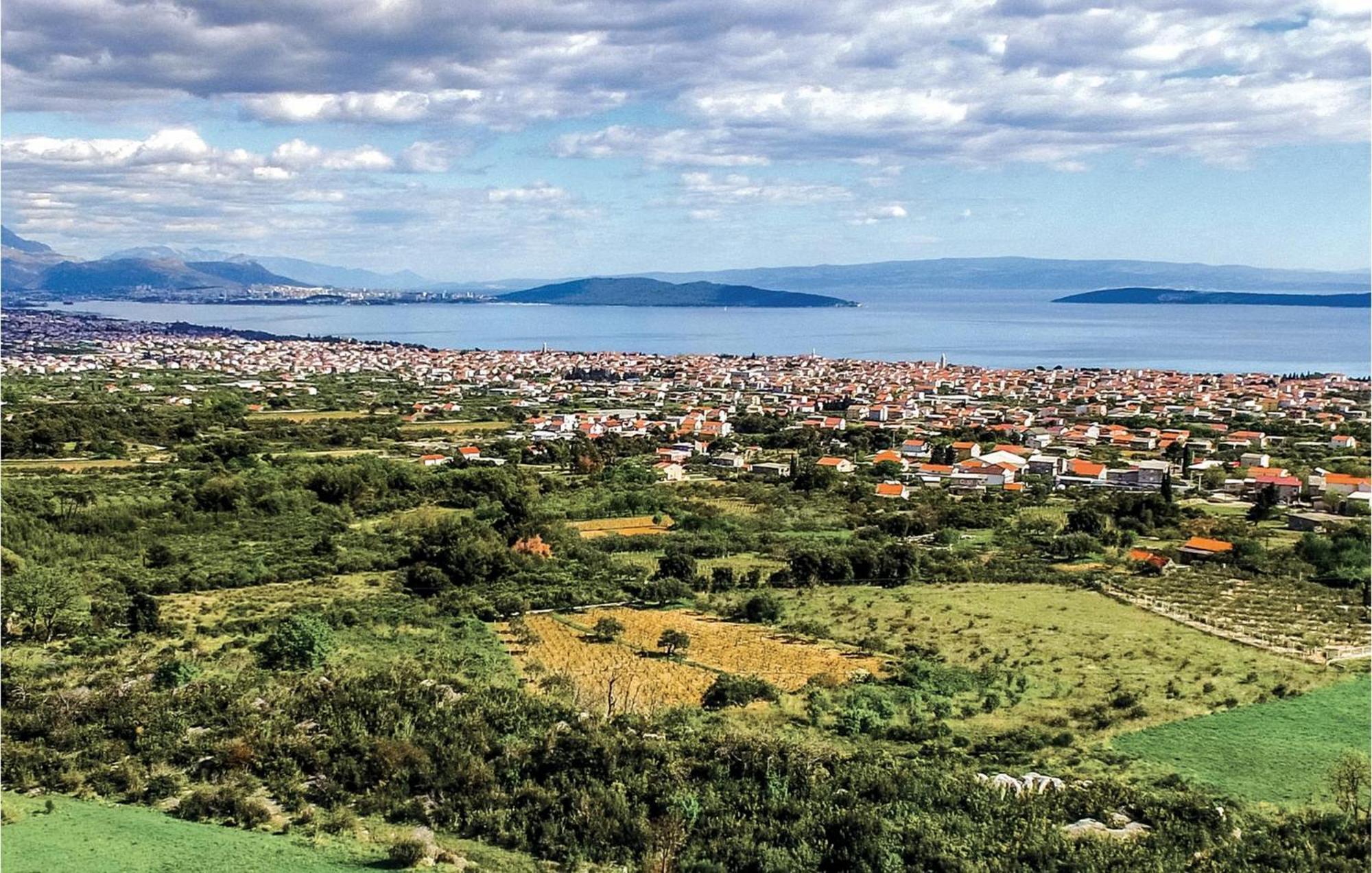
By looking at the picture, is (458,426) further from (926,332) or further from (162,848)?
(926,332)

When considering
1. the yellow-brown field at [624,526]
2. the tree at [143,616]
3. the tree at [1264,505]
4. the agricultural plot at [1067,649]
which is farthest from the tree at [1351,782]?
the tree at [1264,505]

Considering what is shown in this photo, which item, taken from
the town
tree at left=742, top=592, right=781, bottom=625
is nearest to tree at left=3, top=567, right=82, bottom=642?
tree at left=742, top=592, right=781, bottom=625

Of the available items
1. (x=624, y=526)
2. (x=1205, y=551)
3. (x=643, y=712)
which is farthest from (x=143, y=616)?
(x=1205, y=551)

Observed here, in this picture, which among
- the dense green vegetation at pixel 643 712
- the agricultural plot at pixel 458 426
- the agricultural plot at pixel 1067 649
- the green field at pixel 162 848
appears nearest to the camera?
the green field at pixel 162 848

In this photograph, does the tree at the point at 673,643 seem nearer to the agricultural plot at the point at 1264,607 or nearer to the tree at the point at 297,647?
the tree at the point at 297,647

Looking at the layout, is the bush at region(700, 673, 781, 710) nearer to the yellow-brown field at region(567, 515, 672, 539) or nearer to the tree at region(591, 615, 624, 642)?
the tree at region(591, 615, 624, 642)

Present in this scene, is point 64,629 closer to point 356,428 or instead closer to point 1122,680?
point 1122,680
